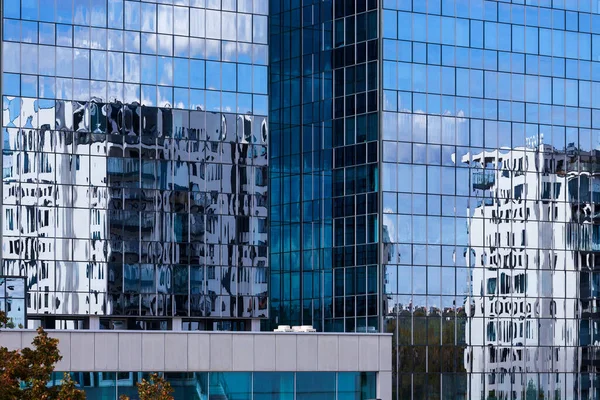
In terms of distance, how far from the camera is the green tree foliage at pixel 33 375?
50.4m

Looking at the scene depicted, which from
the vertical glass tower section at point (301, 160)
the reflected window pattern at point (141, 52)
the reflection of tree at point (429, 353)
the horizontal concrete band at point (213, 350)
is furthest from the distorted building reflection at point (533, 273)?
the horizontal concrete band at point (213, 350)

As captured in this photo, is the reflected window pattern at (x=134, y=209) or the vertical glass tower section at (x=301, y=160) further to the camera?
the vertical glass tower section at (x=301, y=160)

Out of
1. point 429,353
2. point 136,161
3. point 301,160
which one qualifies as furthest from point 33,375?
point 301,160

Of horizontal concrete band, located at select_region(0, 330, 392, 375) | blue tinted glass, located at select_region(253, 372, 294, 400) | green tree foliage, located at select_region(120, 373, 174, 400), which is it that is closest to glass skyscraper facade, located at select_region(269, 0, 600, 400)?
horizontal concrete band, located at select_region(0, 330, 392, 375)

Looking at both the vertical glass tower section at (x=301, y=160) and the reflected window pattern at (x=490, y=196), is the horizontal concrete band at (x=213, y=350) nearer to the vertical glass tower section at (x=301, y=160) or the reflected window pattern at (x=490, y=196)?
the reflected window pattern at (x=490, y=196)

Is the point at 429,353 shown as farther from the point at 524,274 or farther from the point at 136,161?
the point at 136,161

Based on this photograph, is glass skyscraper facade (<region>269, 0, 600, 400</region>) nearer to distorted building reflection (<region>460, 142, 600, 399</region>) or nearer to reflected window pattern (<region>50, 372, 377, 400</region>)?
distorted building reflection (<region>460, 142, 600, 399</region>)

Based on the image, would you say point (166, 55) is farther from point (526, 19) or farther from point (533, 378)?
point (533, 378)

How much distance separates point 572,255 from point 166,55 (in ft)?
102

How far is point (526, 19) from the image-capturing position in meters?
106

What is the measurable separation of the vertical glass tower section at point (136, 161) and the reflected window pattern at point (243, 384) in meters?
19.6

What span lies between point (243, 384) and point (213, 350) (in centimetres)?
251

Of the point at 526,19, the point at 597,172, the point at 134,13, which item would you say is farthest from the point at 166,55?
the point at 597,172

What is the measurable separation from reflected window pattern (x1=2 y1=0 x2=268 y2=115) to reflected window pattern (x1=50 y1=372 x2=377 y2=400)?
2555 centimetres
